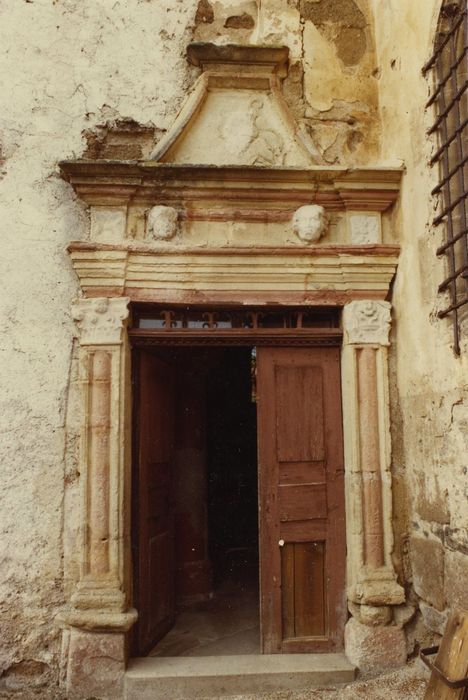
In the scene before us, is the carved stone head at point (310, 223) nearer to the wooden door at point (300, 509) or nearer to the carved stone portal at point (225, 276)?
the carved stone portal at point (225, 276)

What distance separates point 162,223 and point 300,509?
2007 millimetres

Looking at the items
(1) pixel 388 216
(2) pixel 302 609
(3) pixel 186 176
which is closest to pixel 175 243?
(3) pixel 186 176

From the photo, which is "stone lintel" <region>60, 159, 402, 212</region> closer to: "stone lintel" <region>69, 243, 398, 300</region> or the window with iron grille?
"stone lintel" <region>69, 243, 398, 300</region>

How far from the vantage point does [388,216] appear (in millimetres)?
4066

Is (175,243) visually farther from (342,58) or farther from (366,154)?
(342,58)

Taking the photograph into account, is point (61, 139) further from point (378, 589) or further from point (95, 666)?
point (378, 589)

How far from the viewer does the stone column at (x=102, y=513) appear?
3.55m

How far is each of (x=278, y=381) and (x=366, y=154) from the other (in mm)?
1670

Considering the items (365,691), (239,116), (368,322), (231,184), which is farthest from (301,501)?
(239,116)

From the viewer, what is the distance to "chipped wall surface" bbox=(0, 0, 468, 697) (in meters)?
3.54

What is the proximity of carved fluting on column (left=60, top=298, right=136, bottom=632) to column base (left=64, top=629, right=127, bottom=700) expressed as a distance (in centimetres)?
8

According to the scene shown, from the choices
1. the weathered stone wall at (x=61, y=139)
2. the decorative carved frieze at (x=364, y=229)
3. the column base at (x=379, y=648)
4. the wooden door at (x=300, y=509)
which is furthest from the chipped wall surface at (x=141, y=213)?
the wooden door at (x=300, y=509)

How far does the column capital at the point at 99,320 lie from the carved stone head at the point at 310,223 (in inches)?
48.5

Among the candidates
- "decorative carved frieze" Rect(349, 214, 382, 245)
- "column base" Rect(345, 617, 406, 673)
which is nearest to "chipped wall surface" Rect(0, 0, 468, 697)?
"decorative carved frieze" Rect(349, 214, 382, 245)
